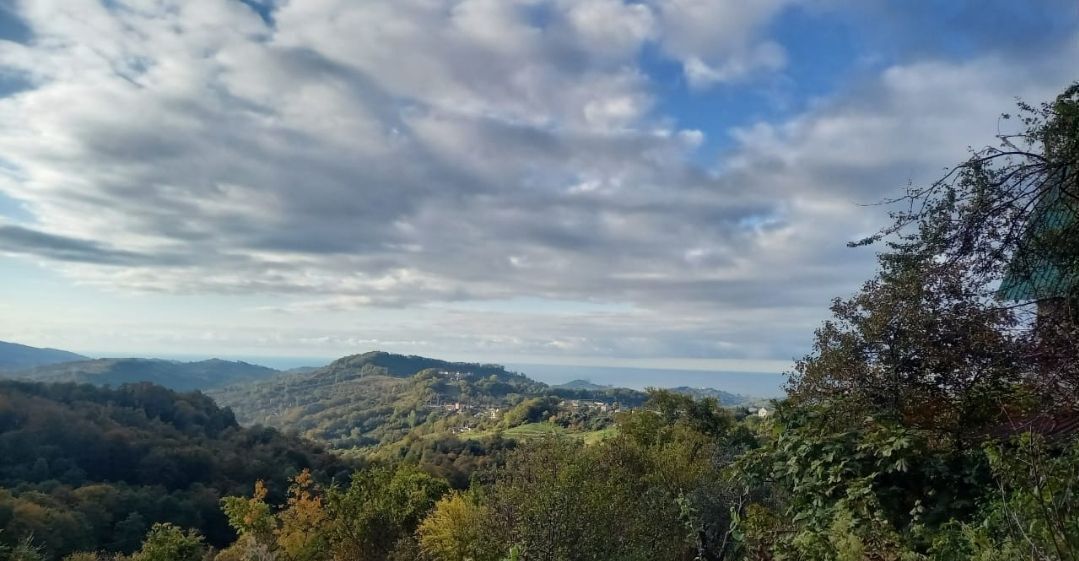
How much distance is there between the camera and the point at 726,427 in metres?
38.1

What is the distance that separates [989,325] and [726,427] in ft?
107

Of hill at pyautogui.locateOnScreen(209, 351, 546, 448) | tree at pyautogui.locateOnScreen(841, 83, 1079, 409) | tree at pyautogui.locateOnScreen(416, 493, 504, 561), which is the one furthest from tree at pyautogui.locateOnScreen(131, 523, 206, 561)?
hill at pyautogui.locateOnScreen(209, 351, 546, 448)

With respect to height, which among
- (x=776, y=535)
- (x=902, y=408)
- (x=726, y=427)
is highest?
(x=902, y=408)

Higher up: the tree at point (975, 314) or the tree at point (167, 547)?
the tree at point (975, 314)

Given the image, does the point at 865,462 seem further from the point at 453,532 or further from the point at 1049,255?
the point at 453,532

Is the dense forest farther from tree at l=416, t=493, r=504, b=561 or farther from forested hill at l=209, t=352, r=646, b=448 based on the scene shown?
forested hill at l=209, t=352, r=646, b=448

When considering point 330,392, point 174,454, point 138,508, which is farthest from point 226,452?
point 330,392

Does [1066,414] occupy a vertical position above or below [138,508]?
above

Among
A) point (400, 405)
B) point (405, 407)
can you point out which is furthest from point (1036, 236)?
point (400, 405)

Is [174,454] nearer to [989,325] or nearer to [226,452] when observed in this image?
[226,452]

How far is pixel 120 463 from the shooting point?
59.8 metres

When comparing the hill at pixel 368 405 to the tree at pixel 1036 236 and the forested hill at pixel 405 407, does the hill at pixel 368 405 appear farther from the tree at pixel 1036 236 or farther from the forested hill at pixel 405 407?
the tree at pixel 1036 236

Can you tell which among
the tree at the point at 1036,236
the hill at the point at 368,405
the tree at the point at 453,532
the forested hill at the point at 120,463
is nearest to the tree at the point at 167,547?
the tree at the point at 453,532

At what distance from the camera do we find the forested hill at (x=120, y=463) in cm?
4172
